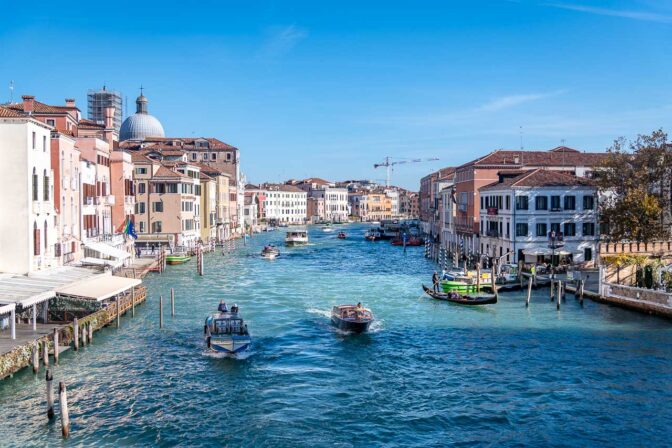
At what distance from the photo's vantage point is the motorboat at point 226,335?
2194 centimetres

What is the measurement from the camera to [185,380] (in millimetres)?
19547

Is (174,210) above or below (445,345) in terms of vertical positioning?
above

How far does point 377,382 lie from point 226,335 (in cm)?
559

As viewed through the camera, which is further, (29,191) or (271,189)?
(271,189)

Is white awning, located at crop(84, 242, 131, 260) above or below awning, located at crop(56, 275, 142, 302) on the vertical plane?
above

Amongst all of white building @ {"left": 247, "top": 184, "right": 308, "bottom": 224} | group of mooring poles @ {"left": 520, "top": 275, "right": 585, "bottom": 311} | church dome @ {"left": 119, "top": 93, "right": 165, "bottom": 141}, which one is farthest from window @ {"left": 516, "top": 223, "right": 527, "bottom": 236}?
white building @ {"left": 247, "top": 184, "right": 308, "bottom": 224}

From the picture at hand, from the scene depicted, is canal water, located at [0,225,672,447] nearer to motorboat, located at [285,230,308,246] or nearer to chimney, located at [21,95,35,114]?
chimney, located at [21,95,35,114]

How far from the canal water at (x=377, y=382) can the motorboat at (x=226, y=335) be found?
0.48 meters

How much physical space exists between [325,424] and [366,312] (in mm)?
10223

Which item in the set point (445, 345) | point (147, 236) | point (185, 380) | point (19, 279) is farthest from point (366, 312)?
point (147, 236)

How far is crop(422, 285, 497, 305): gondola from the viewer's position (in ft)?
103

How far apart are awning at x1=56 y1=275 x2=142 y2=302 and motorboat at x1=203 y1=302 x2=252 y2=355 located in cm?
409

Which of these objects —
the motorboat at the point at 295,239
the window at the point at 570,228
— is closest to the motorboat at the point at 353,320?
the window at the point at 570,228

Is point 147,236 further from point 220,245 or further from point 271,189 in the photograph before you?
point 271,189
